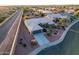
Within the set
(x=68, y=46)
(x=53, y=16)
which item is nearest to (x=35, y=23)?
(x=53, y=16)

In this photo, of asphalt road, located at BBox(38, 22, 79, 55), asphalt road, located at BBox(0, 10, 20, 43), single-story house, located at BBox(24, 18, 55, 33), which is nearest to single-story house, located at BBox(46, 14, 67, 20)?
single-story house, located at BBox(24, 18, 55, 33)

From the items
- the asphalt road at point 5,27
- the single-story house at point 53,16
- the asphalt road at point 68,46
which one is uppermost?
the single-story house at point 53,16

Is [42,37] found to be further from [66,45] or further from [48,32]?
[66,45]

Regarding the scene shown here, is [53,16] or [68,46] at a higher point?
[53,16]

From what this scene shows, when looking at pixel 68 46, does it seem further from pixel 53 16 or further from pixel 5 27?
pixel 5 27

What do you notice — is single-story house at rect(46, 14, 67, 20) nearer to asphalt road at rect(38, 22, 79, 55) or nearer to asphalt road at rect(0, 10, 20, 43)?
asphalt road at rect(38, 22, 79, 55)

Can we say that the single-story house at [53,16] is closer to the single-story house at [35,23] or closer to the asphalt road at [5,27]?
the single-story house at [35,23]

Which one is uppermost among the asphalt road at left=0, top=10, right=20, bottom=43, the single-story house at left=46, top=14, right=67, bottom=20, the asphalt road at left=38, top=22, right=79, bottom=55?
the single-story house at left=46, top=14, right=67, bottom=20

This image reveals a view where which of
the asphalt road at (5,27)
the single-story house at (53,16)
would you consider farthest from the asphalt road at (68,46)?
the asphalt road at (5,27)
